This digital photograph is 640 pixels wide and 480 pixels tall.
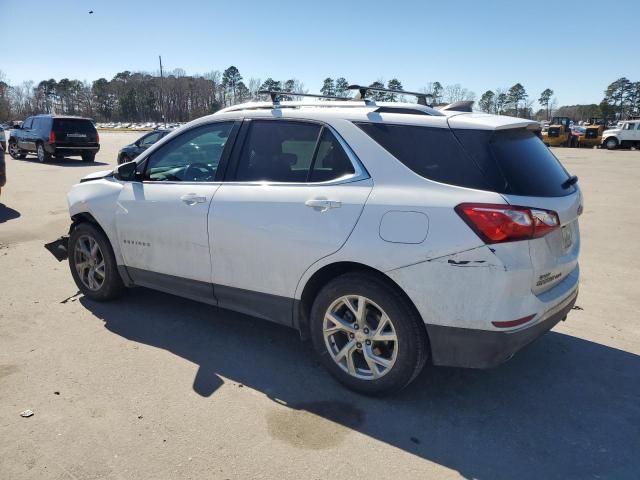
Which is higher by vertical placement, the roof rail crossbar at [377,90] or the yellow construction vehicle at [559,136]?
the roof rail crossbar at [377,90]

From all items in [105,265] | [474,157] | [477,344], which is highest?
[474,157]

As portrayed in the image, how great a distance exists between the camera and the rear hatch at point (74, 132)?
19797 mm

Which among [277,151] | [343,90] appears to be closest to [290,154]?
[277,151]

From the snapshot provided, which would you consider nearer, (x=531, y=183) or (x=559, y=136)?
(x=531, y=183)

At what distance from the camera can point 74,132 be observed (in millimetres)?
20078

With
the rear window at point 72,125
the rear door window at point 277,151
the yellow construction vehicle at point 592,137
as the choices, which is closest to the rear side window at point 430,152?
the rear door window at point 277,151

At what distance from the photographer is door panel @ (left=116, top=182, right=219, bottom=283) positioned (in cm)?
377

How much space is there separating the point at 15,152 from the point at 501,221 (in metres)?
25.5

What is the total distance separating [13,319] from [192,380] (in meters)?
2.17

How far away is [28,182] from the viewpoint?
45.8 ft

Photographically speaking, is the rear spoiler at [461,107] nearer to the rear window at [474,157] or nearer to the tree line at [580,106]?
the rear window at [474,157]

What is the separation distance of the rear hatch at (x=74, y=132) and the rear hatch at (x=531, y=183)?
20565 millimetres

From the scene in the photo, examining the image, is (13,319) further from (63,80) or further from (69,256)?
(63,80)

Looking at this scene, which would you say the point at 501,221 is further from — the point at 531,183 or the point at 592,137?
the point at 592,137
